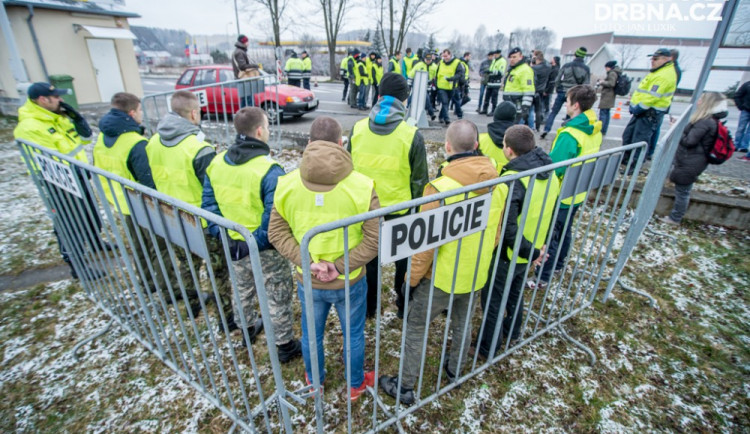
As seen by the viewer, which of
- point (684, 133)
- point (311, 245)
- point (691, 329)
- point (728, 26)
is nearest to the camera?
point (311, 245)

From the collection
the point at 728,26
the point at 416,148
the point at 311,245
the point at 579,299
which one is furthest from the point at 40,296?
the point at 728,26

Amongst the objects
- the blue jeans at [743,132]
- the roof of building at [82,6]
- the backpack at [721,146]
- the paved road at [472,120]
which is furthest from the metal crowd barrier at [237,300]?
the roof of building at [82,6]

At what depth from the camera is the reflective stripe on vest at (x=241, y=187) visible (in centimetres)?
233

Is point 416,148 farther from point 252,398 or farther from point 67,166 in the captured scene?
point 67,166

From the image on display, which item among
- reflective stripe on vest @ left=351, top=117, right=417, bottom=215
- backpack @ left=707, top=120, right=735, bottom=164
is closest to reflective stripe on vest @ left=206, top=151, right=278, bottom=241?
reflective stripe on vest @ left=351, top=117, right=417, bottom=215

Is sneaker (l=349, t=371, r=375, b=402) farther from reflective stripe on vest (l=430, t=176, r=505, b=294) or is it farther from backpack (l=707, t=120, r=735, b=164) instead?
backpack (l=707, t=120, r=735, b=164)

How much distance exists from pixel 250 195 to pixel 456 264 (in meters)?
1.44

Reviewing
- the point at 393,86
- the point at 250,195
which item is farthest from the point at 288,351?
the point at 393,86

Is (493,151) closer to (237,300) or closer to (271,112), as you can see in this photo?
(237,300)

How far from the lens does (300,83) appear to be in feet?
44.2

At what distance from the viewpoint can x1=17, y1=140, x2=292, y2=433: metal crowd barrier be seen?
1.86 m

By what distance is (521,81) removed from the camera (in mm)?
7129

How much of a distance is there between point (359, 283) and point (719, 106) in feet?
17.2

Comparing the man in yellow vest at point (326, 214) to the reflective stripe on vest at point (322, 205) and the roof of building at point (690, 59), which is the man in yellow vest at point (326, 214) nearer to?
the reflective stripe on vest at point (322, 205)
